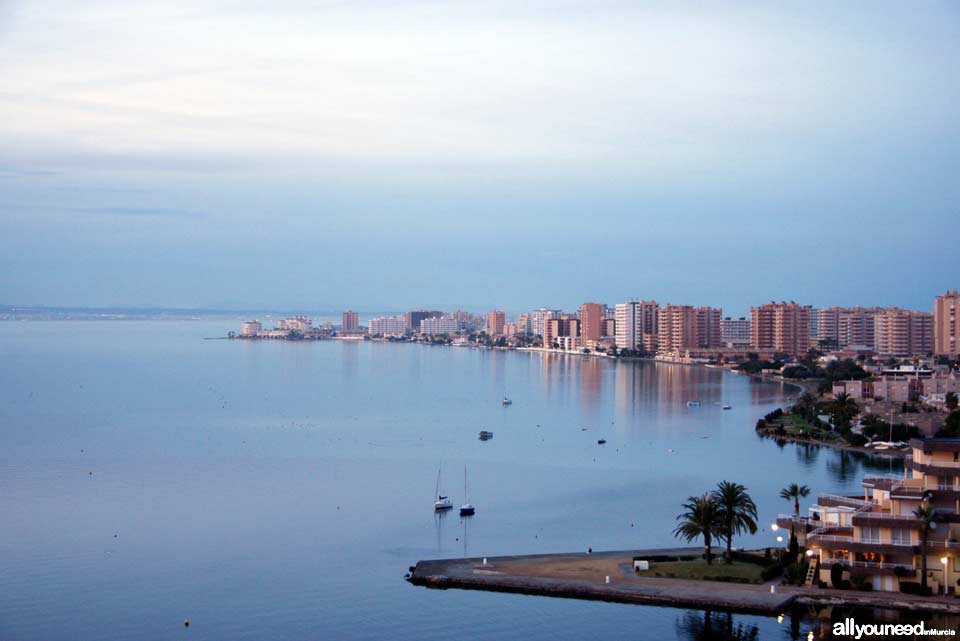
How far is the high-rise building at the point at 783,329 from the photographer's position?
69750 millimetres

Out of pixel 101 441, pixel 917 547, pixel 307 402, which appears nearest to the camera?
pixel 917 547

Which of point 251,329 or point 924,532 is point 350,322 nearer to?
point 251,329

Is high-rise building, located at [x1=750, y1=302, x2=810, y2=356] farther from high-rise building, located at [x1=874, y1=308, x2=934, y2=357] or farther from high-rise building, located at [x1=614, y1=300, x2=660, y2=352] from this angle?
high-rise building, located at [x1=614, y1=300, x2=660, y2=352]

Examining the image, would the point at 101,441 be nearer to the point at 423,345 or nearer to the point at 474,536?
the point at 474,536

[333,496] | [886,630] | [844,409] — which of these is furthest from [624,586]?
[844,409]

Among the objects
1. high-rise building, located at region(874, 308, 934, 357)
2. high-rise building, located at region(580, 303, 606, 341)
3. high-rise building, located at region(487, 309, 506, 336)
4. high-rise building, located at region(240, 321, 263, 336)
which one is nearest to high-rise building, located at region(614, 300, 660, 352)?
high-rise building, located at region(580, 303, 606, 341)

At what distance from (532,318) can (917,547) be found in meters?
101

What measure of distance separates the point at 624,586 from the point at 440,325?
109 metres

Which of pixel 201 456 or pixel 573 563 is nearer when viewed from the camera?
pixel 573 563

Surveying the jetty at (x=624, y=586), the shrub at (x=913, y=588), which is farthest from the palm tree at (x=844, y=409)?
the shrub at (x=913, y=588)

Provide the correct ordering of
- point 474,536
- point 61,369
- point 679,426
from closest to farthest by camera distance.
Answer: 1. point 474,536
2. point 679,426
3. point 61,369

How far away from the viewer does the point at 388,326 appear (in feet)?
407

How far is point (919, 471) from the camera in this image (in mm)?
12016

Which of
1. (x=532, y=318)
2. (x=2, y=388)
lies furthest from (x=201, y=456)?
(x=532, y=318)
